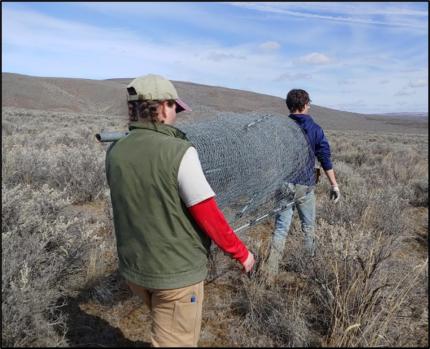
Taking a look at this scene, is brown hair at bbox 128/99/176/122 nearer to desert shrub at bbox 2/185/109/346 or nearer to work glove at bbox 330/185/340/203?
desert shrub at bbox 2/185/109/346

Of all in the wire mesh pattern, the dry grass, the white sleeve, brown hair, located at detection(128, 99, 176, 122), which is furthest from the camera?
the wire mesh pattern

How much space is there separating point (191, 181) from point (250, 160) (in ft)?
4.59

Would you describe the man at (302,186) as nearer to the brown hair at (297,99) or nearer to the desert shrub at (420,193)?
the brown hair at (297,99)

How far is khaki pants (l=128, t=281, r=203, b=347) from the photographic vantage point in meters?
1.87

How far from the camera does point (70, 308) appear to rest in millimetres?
3193

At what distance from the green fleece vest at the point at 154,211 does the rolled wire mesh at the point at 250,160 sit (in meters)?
1.01

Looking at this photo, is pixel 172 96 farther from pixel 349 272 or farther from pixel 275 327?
pixel 349 272

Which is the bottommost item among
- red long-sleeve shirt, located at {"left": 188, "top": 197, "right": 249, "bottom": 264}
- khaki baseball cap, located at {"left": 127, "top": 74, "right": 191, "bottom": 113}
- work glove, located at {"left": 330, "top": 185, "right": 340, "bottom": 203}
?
work glove, located at {"left": 330, "top": 185, "right": 340, "bottom": 203}

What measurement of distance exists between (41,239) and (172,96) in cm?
265

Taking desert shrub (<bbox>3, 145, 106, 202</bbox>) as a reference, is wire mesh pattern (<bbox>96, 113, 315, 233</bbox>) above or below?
above

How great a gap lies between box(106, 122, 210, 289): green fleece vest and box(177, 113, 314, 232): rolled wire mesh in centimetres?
101

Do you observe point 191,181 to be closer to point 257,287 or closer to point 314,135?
point 257,287

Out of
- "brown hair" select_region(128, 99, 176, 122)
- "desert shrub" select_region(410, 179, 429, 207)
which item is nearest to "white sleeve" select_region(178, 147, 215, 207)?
"brown hair" select_region(128, 99, 176, 122)

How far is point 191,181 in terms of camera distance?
5.58 feet
